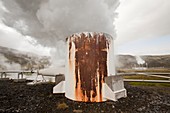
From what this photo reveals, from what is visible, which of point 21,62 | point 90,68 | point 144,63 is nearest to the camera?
point 90,68

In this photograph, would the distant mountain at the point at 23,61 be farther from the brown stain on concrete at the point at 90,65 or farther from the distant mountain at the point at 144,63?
the brown stain on concrete at the point at 90,65

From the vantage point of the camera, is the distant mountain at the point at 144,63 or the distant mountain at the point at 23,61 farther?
the distant mountain at the point at 144,63

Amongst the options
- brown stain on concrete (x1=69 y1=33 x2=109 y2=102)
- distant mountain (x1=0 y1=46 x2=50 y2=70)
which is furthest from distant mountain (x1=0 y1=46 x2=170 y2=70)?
brown stain on concrete (x1=69 y1=33 x2=109 y2=102)

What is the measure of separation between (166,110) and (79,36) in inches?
160

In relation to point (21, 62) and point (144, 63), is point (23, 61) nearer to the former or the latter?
point (21, 62)

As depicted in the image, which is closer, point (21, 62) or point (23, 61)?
point (21, 62)

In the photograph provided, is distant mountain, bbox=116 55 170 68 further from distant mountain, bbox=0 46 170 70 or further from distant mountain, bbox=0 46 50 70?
distant mountain, bbox=0 46 50 70

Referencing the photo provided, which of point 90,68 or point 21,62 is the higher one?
point 21,62

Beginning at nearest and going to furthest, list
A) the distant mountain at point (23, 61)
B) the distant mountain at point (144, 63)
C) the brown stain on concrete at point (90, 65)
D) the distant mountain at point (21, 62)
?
the brown stain on concrete at point (90, 65) < the distant mountain at point (21, 62) < the distant mountain at point (23, 61) < the distant mountain at point (144, 63)

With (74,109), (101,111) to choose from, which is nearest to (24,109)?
(74,109)

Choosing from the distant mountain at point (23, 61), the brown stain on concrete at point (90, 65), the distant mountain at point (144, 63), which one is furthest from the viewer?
Answer: the distant mountain at point (144, 63)

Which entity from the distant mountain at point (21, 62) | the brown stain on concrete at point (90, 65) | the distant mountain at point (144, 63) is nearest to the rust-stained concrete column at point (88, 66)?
the brown stain on concrete at point (90, 65)

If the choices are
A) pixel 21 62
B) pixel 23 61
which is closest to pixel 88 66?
pixel 21 62

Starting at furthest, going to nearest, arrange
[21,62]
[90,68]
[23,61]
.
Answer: [23,61]
[21,62]
[90,68]
